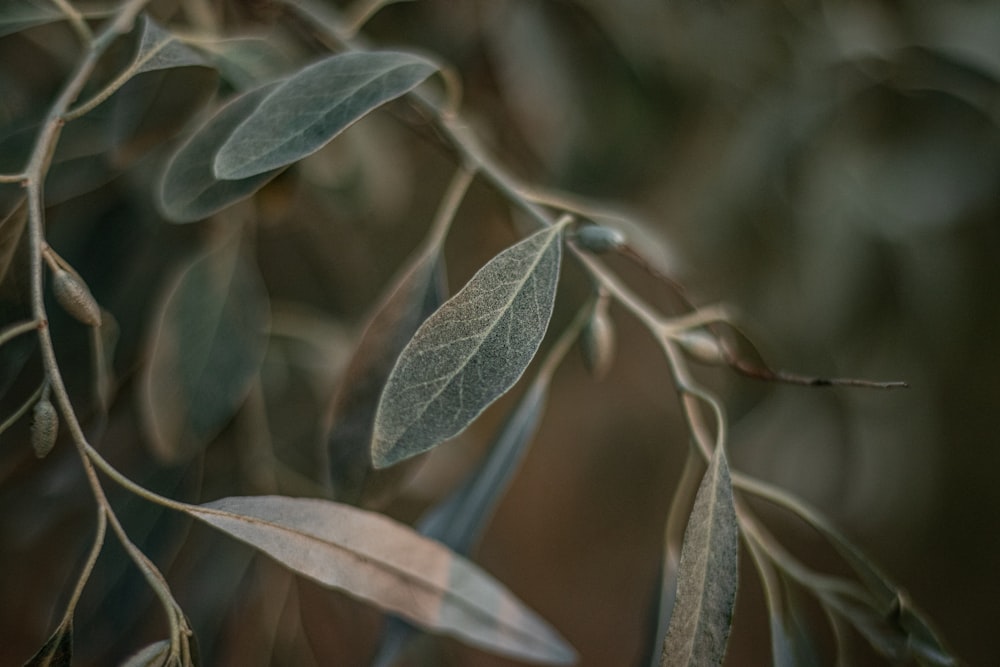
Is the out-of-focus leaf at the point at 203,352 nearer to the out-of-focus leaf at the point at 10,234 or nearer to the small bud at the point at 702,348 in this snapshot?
the out-of-focus leaf at the point at 10,234

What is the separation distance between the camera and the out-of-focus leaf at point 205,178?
1.21 ft

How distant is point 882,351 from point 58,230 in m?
0.76

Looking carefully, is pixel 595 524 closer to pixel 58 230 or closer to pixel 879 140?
pixel 879 140

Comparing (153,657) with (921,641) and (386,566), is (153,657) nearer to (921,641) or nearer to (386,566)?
(386,566)

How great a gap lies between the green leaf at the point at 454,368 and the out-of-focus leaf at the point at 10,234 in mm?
216

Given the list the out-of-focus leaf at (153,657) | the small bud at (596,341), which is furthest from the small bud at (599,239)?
the out-of-focus leaf at (153,657)

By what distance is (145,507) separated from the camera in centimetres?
50

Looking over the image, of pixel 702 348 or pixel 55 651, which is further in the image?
pixel 702 348

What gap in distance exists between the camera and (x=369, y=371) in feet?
1.43

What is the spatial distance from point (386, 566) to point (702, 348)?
200mm

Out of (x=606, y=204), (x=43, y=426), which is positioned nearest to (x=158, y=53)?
(x=43, y=426)

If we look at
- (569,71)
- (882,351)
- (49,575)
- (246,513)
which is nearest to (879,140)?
(882,351)

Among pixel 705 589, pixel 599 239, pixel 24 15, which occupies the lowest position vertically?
pixel 705 589

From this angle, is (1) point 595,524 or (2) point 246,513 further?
(1) point 595,524
